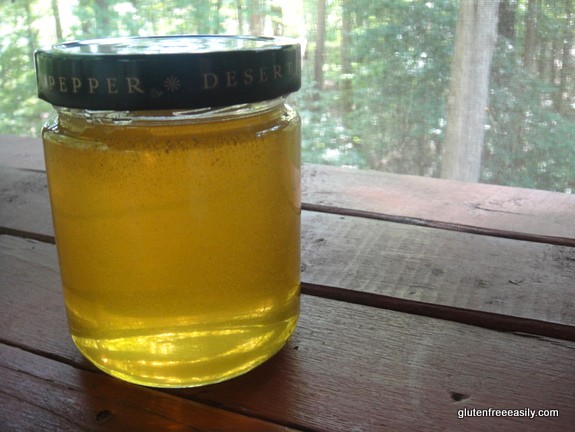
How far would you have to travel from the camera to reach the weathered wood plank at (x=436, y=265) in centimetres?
52

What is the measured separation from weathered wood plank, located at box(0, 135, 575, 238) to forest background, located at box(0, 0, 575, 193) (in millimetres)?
670

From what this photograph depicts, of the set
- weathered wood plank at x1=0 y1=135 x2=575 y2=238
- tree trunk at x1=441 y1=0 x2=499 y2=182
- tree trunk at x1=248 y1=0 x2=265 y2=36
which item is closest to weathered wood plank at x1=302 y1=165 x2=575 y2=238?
weathered wood plank at x1=0 y1=135 x2=575 y2=238

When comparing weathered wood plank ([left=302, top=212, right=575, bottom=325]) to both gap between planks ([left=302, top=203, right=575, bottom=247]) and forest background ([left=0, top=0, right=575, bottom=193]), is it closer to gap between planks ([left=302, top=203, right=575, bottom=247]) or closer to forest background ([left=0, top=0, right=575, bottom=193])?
gap between planks ([left=302, top=203, right=575, bottom=247])

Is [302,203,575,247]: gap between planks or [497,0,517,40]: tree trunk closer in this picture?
[302,203,575,247]: gap between planks

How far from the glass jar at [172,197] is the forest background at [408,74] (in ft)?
3.58

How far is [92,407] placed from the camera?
0.40 metres

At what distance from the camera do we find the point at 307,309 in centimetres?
52

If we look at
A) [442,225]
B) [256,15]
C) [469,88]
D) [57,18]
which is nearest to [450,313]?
[442,225]

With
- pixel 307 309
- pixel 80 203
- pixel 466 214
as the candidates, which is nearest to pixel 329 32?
pixel 466 214

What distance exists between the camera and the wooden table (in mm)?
391

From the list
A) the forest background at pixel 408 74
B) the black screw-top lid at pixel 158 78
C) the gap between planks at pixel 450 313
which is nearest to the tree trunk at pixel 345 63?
the forest background at pixel 408 74

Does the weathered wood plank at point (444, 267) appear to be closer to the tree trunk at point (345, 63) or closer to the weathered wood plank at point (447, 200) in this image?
the weathered wood plank at point (447, 200)

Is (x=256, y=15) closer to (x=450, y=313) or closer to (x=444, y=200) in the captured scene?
(x=444, y=200)

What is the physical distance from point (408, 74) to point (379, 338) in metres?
1.11
